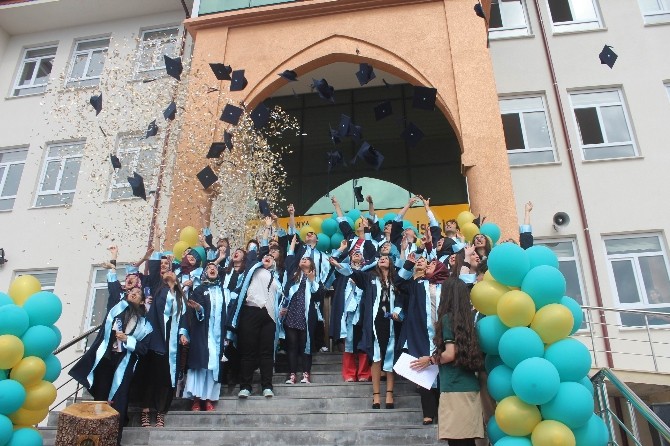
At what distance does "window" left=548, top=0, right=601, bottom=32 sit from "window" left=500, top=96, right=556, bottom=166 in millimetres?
1932

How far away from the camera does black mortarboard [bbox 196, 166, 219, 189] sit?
909 centimetres

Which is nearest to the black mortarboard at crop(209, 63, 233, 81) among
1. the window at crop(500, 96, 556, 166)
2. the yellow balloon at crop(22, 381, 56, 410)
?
the window at crop(500, 96, 556, 166)

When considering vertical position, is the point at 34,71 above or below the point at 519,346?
above

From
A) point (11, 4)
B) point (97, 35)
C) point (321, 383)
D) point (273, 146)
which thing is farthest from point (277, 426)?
point (11, 4)

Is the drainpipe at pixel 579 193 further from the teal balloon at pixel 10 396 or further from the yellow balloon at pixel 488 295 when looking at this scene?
the teal balloon at pixel 10 396

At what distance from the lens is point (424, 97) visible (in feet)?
30.8

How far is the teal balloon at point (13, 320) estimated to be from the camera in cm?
538

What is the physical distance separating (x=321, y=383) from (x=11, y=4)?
44.9 feet

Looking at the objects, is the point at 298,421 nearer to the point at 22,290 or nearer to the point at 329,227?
the point at 22,290

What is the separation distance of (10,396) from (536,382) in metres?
4.46

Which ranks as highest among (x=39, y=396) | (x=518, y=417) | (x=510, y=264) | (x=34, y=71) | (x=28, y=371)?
(x=34, y=71)

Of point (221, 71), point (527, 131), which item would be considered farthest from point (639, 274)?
point (221, 71)

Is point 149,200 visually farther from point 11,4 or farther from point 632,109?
point 632,109

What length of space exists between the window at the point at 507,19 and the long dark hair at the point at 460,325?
9738 millimetres
